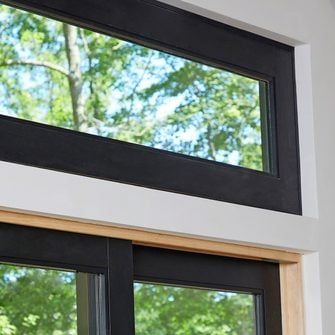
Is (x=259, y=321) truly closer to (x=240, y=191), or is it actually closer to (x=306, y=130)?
(x=240, y=191)

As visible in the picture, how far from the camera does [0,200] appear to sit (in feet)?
7.74

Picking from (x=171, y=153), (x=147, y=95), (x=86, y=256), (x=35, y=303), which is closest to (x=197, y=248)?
(x=171, y=153)

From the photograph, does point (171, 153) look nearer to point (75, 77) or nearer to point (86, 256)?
point (86, 256)

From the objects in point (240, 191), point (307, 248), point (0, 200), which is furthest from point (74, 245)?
point (307, 248)

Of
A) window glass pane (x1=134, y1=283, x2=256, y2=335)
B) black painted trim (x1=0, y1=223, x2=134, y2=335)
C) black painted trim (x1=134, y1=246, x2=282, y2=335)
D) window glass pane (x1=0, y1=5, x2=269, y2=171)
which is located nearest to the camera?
black painted trim (x1=0, y1=223, x2=134, y2=335)

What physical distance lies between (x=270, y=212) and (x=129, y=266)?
1.82ft

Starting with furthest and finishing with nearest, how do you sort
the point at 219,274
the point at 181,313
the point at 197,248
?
the point at 181,313
the point at 219,274
the point at 197,248

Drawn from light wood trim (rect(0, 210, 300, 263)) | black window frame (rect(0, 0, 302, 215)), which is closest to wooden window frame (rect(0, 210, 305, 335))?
light wood trim (rect(0, 210, 300, 263))

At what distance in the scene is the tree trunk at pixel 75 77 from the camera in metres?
3.22

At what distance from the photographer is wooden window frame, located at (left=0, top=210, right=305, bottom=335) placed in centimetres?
248

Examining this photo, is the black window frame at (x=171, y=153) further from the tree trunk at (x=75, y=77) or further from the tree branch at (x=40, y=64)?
the tree branch at (x=40, y=64)

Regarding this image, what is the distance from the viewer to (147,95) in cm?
306

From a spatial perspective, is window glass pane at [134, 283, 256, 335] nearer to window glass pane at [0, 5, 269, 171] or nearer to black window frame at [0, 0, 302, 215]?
window glass pane at [0, 5, 269, 171]

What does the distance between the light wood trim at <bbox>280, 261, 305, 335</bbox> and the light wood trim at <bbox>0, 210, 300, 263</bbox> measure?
40mm
